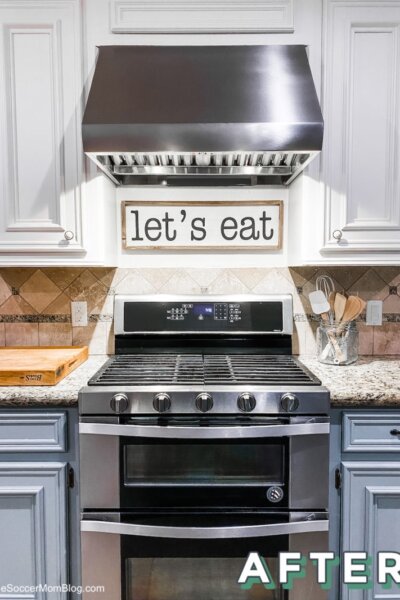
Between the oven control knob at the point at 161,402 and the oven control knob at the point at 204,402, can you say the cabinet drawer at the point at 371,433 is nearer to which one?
the oven control knob at the point at 204,402

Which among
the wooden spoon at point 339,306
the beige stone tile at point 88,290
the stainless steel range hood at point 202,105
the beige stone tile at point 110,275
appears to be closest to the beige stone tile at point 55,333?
the beige stone tile at point 88,290

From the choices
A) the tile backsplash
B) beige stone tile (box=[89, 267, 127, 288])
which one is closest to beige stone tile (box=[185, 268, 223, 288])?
the tile backsplash

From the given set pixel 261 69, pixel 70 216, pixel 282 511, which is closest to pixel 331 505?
pixel 282 511

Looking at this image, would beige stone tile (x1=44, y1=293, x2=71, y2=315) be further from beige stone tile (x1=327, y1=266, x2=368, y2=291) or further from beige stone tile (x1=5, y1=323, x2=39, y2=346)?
beige stone tile (x1=327, y1=266, x2=368, y2=291)

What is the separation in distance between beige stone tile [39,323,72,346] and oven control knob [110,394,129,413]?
2.40ft

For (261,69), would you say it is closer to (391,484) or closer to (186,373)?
(186,373)

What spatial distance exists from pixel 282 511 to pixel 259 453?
0.19 meters

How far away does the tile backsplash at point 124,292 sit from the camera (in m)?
1.94

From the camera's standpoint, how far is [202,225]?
192 cm

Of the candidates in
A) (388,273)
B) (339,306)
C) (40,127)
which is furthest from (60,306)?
(388,273)

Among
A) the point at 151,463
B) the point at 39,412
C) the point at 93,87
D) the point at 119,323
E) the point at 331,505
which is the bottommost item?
the point at 331,505

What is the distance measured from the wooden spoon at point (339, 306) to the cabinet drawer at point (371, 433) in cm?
46

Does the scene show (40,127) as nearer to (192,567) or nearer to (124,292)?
(124,292)

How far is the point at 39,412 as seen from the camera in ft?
4.49
